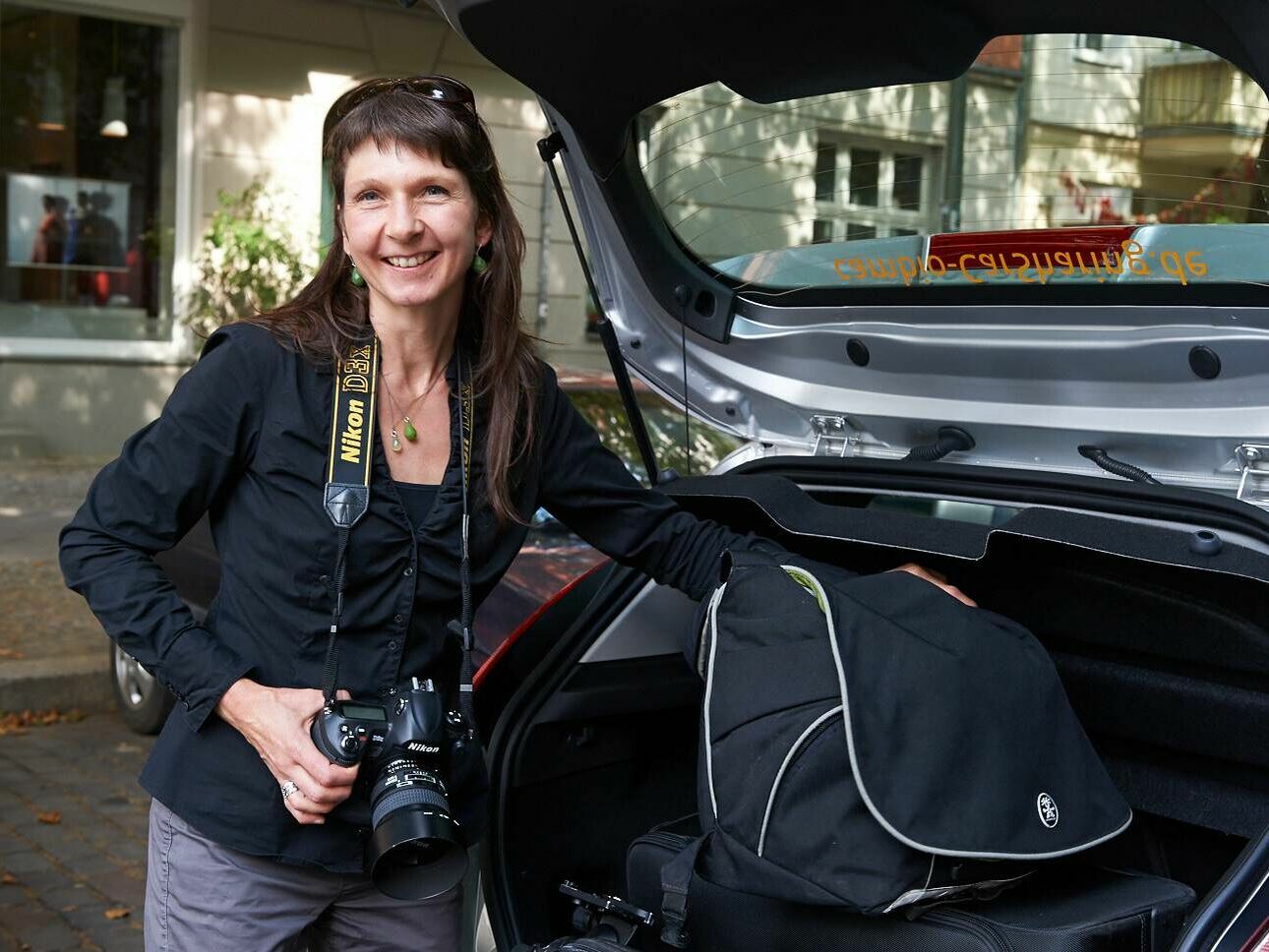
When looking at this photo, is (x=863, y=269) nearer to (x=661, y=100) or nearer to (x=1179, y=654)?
(x=661, y=100)

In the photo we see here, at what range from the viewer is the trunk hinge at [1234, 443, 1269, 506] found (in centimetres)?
231

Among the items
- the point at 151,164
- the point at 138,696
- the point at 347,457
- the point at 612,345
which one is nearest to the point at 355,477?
the point at 347,457

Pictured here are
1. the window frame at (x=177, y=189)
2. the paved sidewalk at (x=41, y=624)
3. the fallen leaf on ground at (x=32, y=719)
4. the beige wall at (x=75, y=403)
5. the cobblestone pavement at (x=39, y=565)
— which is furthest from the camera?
the window frame at (x=177, y=189)

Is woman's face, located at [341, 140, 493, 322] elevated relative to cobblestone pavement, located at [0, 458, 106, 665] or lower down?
elevated

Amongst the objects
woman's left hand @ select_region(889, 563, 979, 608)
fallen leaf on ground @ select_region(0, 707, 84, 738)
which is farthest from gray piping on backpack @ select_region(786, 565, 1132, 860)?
fallen leaf on ground @ select_region(0, 707, 84, 738)

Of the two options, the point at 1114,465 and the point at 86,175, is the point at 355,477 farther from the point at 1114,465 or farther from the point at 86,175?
the point at 86,175

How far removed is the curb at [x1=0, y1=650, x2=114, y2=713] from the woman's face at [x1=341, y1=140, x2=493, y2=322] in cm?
438

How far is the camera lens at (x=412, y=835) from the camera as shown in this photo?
6.26 ft

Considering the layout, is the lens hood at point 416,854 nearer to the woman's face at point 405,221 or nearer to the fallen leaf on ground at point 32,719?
the woman's face at point 405,221

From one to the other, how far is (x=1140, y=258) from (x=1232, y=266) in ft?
0.51

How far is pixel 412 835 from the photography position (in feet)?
6.22

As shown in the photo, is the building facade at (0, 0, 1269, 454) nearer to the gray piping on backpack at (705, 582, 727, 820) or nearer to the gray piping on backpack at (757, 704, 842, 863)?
the gray piping on backpack at (705, 582, 727, 820)

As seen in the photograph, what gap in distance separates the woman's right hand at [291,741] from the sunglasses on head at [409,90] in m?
0.80

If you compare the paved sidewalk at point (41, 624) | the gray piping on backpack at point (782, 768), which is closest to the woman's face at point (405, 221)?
the gray piping on backpack at point (782, 768)
